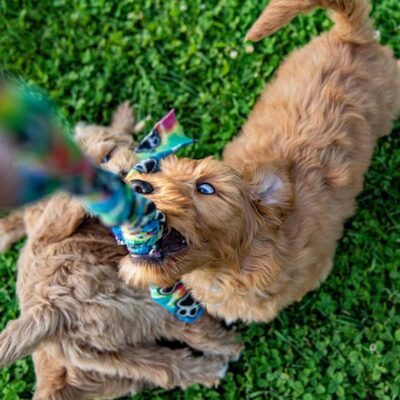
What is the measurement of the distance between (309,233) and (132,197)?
1.71 metres

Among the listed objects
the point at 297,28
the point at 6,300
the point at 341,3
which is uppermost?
the point at 341,3

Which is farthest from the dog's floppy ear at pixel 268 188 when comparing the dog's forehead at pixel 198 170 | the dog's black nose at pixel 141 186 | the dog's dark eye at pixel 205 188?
the dog's black nose at pixel 141 186

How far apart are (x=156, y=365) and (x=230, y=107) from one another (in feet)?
7.20

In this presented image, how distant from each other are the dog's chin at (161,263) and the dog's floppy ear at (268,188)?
55 centimetres

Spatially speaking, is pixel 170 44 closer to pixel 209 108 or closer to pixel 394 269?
pixel 209 108

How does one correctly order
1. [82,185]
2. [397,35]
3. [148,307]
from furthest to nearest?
[397,35]
[148,307]
[82,185]

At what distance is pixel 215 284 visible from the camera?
254cm

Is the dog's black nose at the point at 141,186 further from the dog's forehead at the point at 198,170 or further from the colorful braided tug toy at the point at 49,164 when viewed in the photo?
the colorful braided tug toy at the point at 49,164

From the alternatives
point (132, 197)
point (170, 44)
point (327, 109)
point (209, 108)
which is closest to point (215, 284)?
point (327, 109)

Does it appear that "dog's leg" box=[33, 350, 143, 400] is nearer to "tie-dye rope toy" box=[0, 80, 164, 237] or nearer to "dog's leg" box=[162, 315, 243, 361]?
"dog's leg" box=[162, 315, 243, 361]

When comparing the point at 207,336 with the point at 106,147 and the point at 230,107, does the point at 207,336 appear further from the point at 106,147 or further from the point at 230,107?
the point at 230,107

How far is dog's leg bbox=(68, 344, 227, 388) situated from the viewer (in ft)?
9.80

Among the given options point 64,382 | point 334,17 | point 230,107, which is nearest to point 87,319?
point 64,382

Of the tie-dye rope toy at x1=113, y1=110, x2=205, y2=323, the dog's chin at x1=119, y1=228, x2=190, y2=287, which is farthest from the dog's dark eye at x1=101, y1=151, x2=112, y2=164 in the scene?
the dog's chin at x1=119, y1=228, x2=190, y2=287
